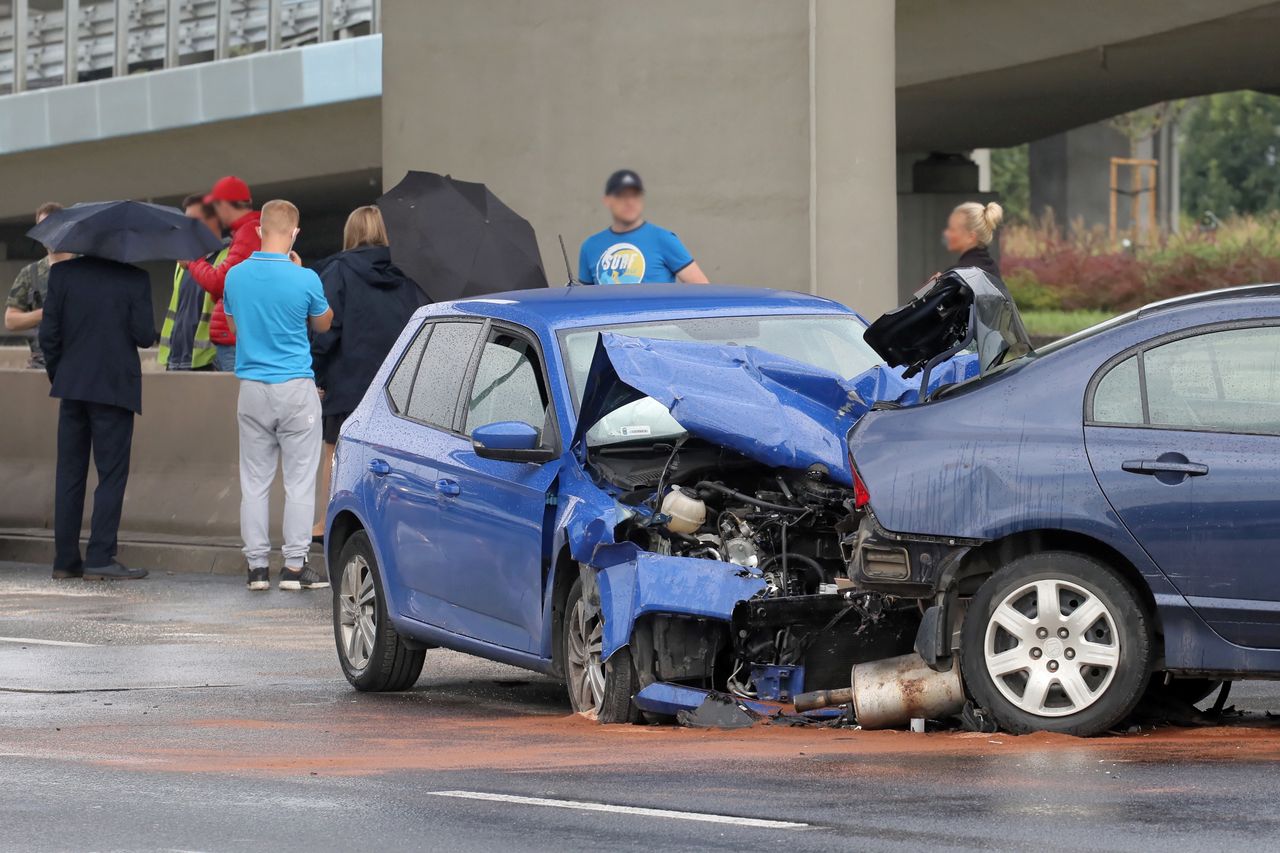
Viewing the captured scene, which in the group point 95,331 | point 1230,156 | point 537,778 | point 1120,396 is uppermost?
point 1230,156

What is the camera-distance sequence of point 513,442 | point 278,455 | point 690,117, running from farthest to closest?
point 690,117, point 278,455, point 513,442

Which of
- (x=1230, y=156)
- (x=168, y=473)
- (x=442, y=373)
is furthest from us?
(x=1230, y=156)

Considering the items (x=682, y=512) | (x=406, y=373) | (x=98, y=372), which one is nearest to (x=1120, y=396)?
(x=682, y=512)

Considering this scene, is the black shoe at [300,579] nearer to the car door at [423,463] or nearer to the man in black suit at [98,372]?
the man in black suit at [98,372]

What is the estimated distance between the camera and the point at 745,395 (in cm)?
912

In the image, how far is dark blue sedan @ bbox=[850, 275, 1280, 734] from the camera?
26.6ft

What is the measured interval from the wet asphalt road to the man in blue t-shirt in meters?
3.58

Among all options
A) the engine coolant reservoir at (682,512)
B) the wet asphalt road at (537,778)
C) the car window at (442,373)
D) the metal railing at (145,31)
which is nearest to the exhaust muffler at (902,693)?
the wet asphalt road at (537,778)

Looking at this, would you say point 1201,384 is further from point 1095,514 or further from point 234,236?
point 234,236

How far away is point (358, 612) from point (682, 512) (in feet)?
8.31

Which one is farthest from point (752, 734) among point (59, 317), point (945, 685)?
point (59, 317)

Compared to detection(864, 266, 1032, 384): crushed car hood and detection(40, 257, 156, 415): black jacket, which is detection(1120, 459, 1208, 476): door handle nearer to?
detection(864, 266, 1032, 384): crushed car hood

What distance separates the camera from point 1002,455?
8.36 metres

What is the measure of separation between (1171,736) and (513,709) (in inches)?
116
